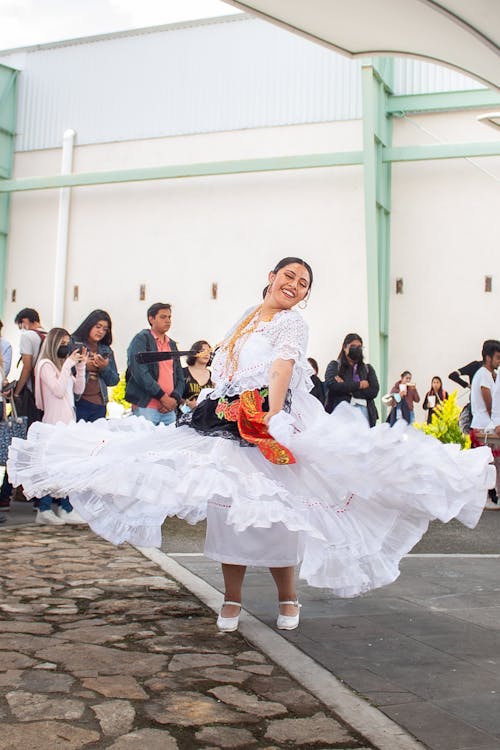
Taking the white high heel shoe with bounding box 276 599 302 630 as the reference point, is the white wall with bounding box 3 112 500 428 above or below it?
above

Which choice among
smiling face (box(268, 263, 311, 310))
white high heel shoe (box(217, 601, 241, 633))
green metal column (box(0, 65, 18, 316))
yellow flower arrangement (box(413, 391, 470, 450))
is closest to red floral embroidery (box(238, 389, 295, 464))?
smiling face (box(268, 263, 311, 310))

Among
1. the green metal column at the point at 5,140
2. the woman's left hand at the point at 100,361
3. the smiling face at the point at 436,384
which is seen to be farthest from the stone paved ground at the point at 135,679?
the green metal column at the point at 5,140

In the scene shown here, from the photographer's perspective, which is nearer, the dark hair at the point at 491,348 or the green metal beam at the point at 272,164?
the dark hair at the point at 491,348

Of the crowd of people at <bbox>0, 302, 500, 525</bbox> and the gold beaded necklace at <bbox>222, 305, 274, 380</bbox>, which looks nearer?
the gold beaded necklace at <bbox>222, 305, 274, 380</bbox>

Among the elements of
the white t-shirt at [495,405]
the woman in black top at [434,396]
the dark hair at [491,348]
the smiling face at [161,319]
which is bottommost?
the white t-shirt at [495,405]

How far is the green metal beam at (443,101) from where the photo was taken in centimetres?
2098

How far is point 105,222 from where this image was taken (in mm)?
24062

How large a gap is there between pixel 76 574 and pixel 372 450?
2.31 meters

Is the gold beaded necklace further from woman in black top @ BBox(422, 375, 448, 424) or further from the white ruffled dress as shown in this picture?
woman in black top @ BBox(422, 375, 448, 424)

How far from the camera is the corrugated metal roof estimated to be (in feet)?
72.1

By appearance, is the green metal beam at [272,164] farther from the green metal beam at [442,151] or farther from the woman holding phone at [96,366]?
the woman holding phone at [96,366]

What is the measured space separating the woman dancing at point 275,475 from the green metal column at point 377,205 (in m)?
16.3

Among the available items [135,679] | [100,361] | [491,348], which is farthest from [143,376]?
[135,679]

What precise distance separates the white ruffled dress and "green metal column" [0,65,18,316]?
71.0 ft
